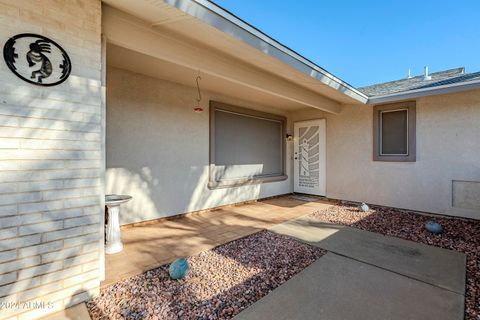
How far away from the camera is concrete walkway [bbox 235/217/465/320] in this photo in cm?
Result: 187

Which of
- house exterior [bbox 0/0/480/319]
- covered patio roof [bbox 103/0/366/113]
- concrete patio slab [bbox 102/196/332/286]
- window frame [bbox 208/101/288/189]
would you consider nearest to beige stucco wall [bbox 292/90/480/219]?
house exterior [bbox 0/0/480/319]

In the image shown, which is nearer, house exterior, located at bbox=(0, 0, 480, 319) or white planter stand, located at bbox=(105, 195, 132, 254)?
house exterior, located at bbox=(0, 0, 480, 319)

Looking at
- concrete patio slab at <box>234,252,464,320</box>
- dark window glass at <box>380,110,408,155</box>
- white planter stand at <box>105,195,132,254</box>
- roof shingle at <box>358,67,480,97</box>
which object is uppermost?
roof shingle at <box>358,67,480,97</box>

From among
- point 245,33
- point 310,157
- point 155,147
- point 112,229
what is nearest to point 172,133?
point 155,147

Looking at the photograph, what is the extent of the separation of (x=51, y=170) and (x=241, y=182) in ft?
14.5

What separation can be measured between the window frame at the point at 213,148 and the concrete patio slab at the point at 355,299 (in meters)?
3.20

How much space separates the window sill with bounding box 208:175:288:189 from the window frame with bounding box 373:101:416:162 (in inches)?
105

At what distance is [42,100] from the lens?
1764mm

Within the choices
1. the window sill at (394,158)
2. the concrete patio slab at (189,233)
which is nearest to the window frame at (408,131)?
the window sill at (394,158)

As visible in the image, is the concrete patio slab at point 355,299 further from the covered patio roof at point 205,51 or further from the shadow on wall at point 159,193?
the shadow on wall at point 159,193

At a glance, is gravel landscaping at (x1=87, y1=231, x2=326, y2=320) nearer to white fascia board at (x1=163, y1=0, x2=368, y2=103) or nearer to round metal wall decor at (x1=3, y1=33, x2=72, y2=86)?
round metal wall decor at (x1=3, y1=33, x2=72, y2=86)

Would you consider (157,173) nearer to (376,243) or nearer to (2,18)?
(2,18)

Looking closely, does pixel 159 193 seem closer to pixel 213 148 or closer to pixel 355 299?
pixel 213 148

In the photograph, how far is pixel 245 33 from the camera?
270 cm
